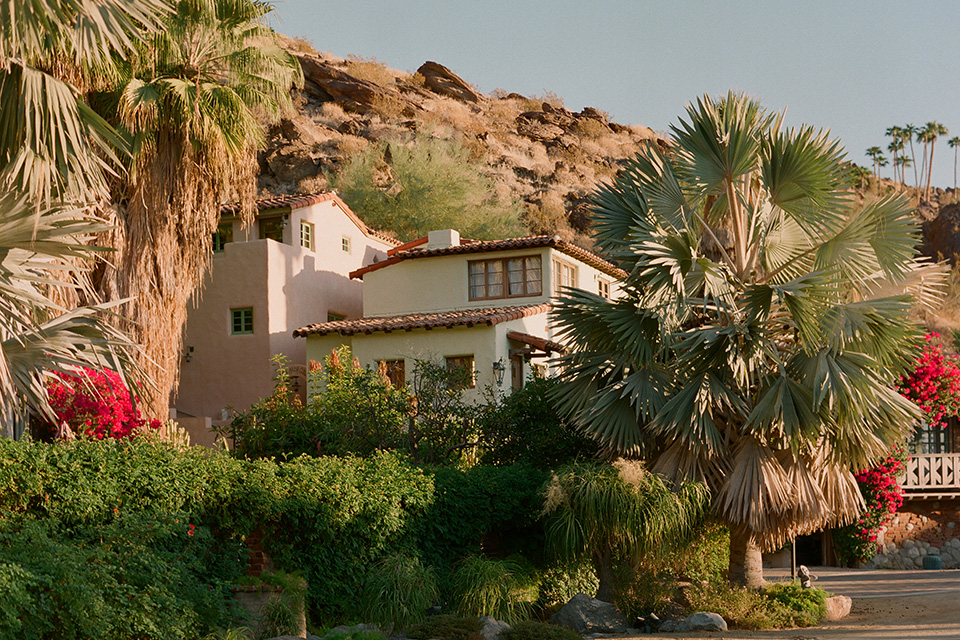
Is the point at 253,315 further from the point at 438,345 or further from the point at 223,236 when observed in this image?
the point at 438,345

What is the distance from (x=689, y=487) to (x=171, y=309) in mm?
11929

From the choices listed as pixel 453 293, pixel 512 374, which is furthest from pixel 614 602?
pixel 453 293

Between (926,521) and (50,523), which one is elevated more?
(50,523)

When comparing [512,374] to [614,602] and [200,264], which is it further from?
[614,602]

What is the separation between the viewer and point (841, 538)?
23.2 m

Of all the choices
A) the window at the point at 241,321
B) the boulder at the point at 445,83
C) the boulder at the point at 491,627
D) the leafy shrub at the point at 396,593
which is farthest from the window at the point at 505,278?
the boulder at the point at 445,83

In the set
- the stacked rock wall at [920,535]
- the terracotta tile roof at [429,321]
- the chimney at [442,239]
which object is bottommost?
the stacked rock wall at [920,535]

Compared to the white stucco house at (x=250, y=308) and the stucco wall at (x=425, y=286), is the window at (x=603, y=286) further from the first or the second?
the white stucco house at (x=250, y=308)

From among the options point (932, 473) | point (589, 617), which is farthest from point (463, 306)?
point (589, 617)

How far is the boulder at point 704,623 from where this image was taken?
552 inches

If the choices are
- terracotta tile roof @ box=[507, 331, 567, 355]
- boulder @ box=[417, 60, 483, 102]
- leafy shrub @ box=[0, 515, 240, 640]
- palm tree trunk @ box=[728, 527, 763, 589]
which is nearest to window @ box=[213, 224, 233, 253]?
terracotta tile roof @ box=[507, 331, 567, 355]

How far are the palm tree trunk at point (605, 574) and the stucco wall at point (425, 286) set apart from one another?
1438 centimetres

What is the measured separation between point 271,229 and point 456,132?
2902 cm

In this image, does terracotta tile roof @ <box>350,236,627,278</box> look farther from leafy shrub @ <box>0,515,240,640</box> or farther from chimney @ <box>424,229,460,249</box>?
leafy shrub @ <box>0,515,240,640</box>
